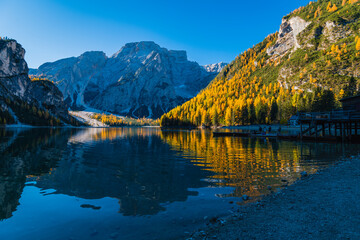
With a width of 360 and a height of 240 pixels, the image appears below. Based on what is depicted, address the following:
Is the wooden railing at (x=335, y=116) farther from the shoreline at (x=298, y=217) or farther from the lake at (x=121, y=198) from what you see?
the shoreline at (x=298, y=217)

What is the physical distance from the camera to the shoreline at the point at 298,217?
294 inches

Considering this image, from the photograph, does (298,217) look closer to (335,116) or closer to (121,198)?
(121,198)

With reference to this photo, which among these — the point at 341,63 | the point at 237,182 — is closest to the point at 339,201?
the point at 237,182

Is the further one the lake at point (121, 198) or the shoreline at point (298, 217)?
the lake at point (121, 198)

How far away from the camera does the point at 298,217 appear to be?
901 cm

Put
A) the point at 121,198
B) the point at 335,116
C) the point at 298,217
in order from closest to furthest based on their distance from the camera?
the point at 298,217
the point at 121,198
the point at 335,116

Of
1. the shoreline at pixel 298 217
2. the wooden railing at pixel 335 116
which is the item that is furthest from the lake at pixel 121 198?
the wooden railing at pixel 335 116

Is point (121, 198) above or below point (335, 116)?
below

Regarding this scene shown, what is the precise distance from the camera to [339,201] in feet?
34.5

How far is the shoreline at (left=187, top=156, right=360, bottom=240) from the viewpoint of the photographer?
24.5ft

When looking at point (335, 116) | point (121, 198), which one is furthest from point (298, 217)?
point (335, 116)

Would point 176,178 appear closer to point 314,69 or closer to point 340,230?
point 340,230

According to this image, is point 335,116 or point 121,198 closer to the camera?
point 121,198

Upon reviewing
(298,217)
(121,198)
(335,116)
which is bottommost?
(121,198)
